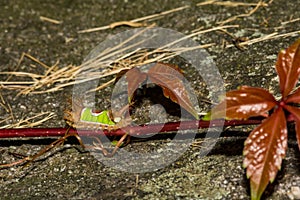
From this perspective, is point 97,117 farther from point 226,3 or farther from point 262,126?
point 226,3

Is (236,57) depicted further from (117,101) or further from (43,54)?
(43,54)

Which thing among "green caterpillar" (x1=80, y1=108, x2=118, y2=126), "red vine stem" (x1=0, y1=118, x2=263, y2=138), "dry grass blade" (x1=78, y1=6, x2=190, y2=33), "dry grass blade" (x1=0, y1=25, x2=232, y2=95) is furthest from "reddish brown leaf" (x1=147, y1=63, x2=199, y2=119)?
"dry grass blade" (x1=78, y1=6, x2=190, y2=33)

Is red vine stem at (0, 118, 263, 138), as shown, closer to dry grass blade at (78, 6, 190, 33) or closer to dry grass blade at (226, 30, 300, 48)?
dry grass blade at (226, 30, 300, 48)

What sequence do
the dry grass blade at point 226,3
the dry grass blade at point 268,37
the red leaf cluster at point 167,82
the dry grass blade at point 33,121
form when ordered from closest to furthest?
the red leaf cluster at point 167,82 → the dry grass blade at point 33,121 → the dry grass blade at point 268,37 → the dry grass blade at point 226,3

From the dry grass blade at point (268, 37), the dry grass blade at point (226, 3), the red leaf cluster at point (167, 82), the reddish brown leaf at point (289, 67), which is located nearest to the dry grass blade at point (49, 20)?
the dry grass blade at point (226, 3)

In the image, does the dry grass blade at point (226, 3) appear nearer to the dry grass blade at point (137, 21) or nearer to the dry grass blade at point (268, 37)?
the dry grass blade at point (137, 21)

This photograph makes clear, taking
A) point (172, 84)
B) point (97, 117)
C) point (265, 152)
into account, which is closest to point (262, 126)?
point (265, 152)
